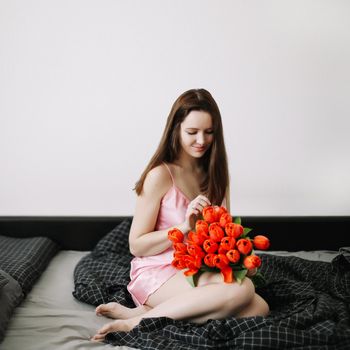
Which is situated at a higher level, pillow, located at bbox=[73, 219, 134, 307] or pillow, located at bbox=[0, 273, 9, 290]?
pillow, located at bbox=[0, 273, 9, 290]

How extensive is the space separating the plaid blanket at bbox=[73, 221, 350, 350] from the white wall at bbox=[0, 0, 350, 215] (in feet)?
A: 1.70

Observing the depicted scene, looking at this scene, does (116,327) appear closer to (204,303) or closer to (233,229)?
(204,303)

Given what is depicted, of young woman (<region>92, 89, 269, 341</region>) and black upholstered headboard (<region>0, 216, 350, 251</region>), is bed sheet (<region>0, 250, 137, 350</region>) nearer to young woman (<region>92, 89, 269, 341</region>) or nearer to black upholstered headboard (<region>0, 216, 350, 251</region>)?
young woman (<region>92, 89, 269, 341</region>)

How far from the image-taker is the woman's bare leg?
137 cm

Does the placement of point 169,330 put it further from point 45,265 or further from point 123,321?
point 45,265

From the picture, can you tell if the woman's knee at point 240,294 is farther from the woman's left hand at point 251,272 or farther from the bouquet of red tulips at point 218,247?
the woman's left hand at point 251,272

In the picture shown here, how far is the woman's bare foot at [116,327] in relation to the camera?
1.38 m

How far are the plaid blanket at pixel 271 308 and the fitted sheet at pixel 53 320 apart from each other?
2.3 inches

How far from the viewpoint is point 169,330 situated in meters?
1.34

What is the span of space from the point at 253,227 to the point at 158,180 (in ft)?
2.76

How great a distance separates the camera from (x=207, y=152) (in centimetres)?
170

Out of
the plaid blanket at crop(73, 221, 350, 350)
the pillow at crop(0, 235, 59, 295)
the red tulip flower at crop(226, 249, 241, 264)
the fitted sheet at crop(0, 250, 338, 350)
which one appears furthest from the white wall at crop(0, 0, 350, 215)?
the red tulip flower at crop(226, 249, 241, 264)

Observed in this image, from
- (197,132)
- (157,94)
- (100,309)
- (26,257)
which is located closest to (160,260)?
(100,309)

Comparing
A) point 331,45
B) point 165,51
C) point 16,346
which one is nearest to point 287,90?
point 331,45
